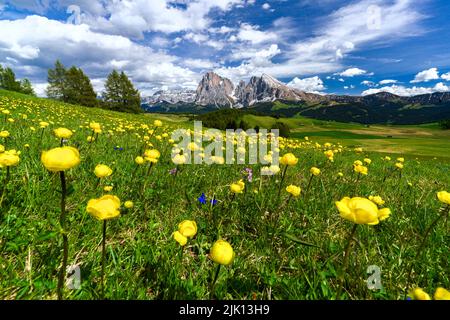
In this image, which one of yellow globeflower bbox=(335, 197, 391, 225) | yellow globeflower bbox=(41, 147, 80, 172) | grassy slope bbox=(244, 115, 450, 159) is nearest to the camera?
yellow globeflower bbox=(41, 147, 80, 172)

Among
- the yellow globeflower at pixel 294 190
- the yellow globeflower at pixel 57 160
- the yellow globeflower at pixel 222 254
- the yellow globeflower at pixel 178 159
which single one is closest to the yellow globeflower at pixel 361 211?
the yellow globeflower at pixel 222 254

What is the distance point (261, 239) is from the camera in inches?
117

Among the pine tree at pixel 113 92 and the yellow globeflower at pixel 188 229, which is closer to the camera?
the yellow globeflower at pixel 188 229

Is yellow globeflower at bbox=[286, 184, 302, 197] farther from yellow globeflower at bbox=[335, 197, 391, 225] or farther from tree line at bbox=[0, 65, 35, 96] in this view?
tree line at bbox=[0, 65, 35, 96]

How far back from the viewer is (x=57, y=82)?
75.8 meters

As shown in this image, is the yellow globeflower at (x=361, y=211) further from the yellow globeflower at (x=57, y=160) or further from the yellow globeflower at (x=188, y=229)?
the yellow globeflower at (x=57, y=160)

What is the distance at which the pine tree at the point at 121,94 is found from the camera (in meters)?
77.8

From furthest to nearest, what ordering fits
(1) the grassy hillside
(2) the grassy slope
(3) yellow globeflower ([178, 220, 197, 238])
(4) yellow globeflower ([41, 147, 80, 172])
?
(2) the grassy slope → (1) the grassy hillside → (3) yellow globeflower ([178, 220, 197, 238]) → (4) yellow globeflower ([41, 147, 80, 172])

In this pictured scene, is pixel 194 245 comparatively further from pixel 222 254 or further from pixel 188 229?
pixel 222 254

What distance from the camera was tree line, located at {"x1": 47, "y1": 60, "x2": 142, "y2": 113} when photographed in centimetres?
7456

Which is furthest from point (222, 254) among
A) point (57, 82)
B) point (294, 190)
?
point (57, 82)

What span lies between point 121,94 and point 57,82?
18.2 m

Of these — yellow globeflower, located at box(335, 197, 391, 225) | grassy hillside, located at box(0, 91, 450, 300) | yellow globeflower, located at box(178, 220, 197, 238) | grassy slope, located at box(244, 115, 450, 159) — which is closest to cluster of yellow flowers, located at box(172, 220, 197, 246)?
yellow globeflower, located at box(178, 220, 197, 238)
